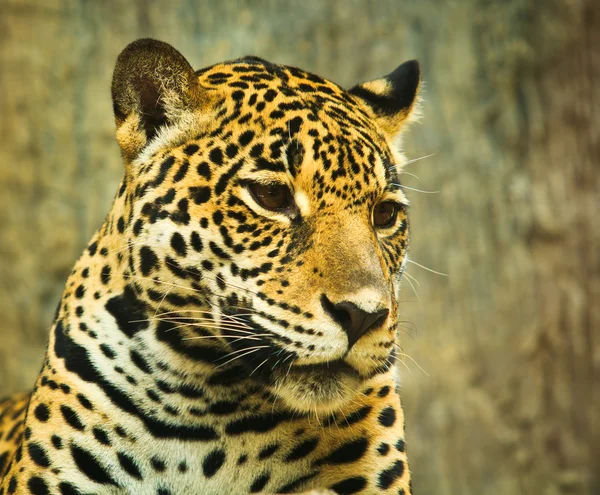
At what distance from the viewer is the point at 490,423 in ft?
29.8

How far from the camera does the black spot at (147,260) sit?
4125 mm

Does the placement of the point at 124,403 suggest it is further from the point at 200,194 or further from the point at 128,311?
the point at 200,194

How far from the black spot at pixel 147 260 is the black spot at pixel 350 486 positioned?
1.36 meters

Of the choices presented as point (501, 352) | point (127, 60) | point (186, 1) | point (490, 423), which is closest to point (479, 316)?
point (501, 352)

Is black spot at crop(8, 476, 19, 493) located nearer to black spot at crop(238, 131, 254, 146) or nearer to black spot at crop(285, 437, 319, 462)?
black spot at crop(285, 437, 319, 462)

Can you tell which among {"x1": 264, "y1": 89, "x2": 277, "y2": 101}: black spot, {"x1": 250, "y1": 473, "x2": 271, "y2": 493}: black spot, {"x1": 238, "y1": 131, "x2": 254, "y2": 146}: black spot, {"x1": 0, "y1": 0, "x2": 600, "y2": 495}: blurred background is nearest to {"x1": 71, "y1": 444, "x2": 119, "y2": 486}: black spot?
{"x1": 250, "y1": 473, "x2": 271, "y2": 493}: black spot

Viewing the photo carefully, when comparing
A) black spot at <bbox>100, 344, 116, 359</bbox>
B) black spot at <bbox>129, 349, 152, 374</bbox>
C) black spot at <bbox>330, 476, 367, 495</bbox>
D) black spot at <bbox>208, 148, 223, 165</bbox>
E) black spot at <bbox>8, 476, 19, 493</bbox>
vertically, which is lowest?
black spot at <bbox>330, 476, 367, 495</bbox>

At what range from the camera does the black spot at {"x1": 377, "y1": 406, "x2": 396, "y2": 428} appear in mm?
4422

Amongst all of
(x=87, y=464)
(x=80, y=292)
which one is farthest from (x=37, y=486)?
(x=80, y=292)

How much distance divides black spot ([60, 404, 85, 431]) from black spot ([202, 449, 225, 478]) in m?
0.61

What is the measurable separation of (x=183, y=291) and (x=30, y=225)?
17.1 ft

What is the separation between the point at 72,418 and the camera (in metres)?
4.24

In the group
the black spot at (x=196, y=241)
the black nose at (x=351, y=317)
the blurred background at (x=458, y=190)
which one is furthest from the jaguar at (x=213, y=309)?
the blurred background at (x=458, y=190)

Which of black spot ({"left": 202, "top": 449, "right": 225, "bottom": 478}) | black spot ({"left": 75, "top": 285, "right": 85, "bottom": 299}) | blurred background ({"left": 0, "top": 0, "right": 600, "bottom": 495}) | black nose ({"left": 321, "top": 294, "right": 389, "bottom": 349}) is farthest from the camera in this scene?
blurred background ({"left": 0, "top": 0, "right": 600, "bottom": 495})
